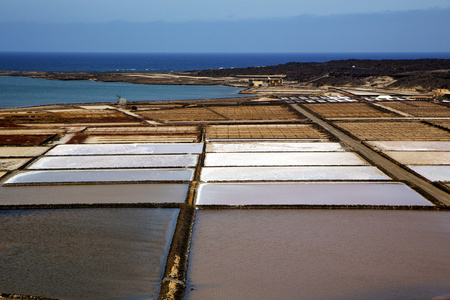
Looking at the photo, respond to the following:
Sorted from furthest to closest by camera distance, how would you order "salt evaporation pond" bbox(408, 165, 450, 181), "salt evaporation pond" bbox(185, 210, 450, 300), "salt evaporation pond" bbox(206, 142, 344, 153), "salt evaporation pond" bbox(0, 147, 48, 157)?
"salt evaporation pond" bbox(206, 142, 344, 153)
"salt evaporation pond" bbox(0, 147, 48, 157)
"salt evaporation pond" bbox(408, 165, 450, 181)
"salt evaporation pond" bbox(185, 210, 450, 300)

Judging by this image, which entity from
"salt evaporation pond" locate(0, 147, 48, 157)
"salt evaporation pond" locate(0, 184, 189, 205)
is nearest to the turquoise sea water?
"salt evaporation pond" locate(0, 147, 48, 157)

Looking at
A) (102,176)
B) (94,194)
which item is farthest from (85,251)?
(102,176)

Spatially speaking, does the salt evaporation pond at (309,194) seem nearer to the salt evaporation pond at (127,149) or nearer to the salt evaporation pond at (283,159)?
the salt evaporation pond at (283,159)

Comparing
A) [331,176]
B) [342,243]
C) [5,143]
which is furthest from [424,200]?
[5,143]

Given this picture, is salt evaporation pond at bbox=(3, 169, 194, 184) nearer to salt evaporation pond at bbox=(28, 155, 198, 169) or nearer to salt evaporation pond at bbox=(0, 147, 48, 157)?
salt evaporation pond at bbox=(28, 155, 198, 169)

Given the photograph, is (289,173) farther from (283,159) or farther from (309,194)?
(309,194)

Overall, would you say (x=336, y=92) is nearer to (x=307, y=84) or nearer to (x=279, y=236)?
(x=307, y=84)

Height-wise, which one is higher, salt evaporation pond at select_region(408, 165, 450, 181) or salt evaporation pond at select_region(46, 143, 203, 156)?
salt evaporation pond at select_region(46, 143, 203, 156)
